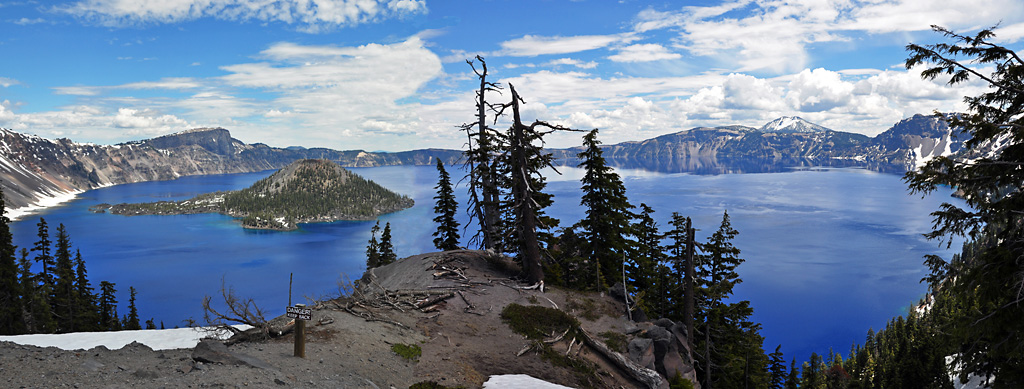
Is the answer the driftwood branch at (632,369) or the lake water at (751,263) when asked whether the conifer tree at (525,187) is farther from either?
the lake water at (751,263)

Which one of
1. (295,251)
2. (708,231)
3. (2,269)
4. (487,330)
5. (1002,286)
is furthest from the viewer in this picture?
(295,251)

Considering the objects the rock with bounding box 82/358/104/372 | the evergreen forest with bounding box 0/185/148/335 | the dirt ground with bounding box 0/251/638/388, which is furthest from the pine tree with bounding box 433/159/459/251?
the rock with bounding box 82/358/104/372

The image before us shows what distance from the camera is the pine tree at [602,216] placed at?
30906 millimetres

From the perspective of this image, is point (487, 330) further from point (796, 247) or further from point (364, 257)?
point (796, 247)

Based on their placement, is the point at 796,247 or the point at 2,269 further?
the point at 796,247

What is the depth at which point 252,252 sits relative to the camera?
527ft

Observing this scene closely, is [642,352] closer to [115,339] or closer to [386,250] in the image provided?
[115,339]

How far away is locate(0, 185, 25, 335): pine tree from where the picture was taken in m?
39.5

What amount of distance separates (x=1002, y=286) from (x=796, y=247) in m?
138

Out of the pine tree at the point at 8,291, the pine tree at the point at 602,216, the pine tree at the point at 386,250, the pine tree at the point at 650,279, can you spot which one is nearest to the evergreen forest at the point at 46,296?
the pine tree at the point at 8,291

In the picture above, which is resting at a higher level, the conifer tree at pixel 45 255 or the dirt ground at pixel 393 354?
the dirt ground at pixel 393 354

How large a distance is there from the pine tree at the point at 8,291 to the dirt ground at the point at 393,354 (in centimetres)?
3780

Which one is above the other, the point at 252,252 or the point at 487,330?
the point at 487,330

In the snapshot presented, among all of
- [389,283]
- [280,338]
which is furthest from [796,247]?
[280,338]
